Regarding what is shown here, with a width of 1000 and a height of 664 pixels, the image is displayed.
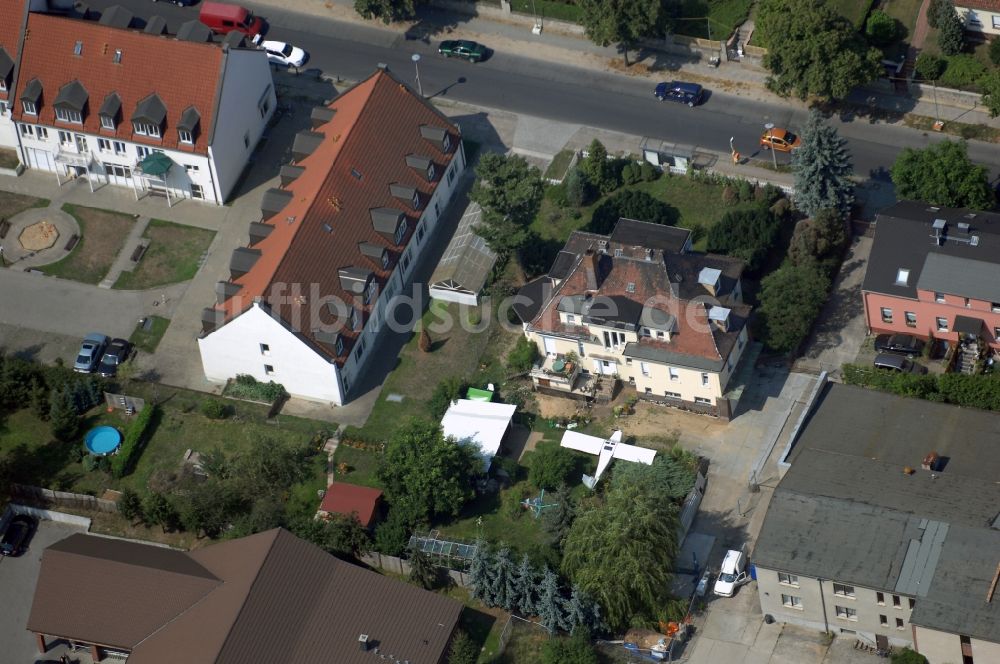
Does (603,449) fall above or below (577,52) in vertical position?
below

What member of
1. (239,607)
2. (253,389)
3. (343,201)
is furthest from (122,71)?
(239,607)

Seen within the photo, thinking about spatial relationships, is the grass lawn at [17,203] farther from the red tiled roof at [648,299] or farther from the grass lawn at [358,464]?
the red tiled roof at [648,299]

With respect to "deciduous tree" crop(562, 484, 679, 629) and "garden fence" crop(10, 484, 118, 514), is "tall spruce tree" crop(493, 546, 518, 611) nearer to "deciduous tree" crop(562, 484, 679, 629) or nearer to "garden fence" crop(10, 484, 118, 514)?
"deciduous tree" crop(562, 484, 679, 629)

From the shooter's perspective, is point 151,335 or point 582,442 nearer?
point 582,442

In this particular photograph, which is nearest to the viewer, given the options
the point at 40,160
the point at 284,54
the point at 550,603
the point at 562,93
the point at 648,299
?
the point at 550,603

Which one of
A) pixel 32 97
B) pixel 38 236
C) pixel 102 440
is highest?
pixel 32 97

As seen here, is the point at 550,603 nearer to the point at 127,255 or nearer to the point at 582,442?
the point at 582,442

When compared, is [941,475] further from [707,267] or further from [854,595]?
[707,267]

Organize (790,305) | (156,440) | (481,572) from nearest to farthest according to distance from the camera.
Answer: (481,572), (790,305), (156,440)
